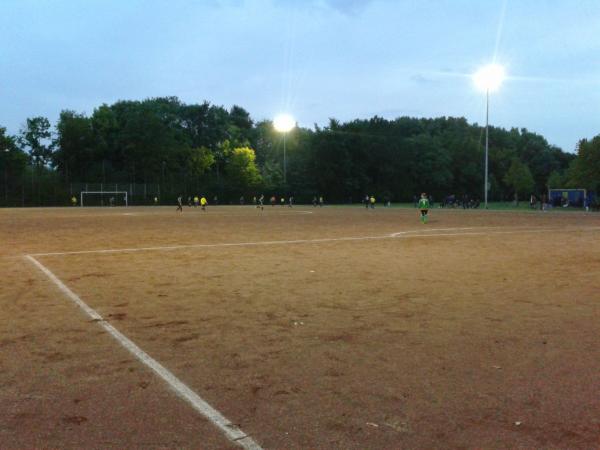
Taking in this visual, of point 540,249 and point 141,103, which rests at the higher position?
point 141,103

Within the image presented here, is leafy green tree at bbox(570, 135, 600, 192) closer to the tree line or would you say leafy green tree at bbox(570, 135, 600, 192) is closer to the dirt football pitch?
the tree line

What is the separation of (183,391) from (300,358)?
52.4 inches

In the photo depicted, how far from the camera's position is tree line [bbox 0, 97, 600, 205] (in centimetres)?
8056

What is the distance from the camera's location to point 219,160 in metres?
98.2

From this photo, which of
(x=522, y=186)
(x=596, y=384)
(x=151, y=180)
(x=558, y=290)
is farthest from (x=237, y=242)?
(x=522, y=186)

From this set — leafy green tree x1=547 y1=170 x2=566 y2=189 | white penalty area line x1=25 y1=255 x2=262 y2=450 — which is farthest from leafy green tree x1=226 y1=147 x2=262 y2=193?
white penalty area line x1=25 y1=255 x2=262 y2=450

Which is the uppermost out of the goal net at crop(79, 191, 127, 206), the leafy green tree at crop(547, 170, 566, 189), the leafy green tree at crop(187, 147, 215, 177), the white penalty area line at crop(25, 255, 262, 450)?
the leafy green tree at crop(187, 147, 215, 177)

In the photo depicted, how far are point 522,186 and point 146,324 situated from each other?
97.8m

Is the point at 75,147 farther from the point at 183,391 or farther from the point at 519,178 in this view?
the point at 183,391

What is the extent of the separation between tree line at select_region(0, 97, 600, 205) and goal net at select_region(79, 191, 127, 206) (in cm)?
258

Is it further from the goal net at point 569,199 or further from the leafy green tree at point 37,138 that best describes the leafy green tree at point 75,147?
Answer: the goal net at point 569,199

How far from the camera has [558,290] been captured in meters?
9.15

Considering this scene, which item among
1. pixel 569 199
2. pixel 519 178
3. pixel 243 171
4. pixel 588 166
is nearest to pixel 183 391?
pixel 588 166

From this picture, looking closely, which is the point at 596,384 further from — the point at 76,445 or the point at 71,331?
the point at 71,331
